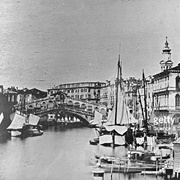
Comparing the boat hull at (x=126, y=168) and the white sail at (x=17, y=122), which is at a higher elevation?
the white sail at (x=17, y=122)

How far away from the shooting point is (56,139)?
4.71m

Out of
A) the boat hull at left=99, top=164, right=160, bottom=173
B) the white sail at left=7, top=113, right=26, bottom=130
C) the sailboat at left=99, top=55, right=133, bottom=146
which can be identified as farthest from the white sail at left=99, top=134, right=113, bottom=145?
the white sail at left=7, top=113, right=26, bottom=130

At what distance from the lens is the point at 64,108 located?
4.88 meters

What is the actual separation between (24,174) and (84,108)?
76 cm

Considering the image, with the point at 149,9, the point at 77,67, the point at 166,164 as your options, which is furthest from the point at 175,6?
the point at 166,164

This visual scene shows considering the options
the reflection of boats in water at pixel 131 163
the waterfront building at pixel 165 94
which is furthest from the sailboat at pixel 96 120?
the waterfront building at pixel 165 94

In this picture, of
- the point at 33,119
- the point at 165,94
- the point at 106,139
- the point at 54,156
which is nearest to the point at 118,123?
the point at 106,139

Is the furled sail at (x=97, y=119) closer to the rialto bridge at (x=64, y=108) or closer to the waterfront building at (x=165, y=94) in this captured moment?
the rialto bridge at (x=64, y=108)

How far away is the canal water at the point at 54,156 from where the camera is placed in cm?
457

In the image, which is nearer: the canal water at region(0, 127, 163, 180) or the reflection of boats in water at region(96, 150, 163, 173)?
the canal water at region(0, 127, 163, 180)

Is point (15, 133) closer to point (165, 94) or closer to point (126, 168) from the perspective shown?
point (126, 168)

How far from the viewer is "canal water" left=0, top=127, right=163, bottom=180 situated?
15.0 feet

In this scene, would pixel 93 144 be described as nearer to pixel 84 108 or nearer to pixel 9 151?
pixel 84 108

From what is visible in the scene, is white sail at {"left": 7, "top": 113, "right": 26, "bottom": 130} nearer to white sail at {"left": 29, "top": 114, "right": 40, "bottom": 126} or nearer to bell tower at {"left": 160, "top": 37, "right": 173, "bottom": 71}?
white sail at {"left": 29, "top": 114, "right": 40, "bottom": 126}
